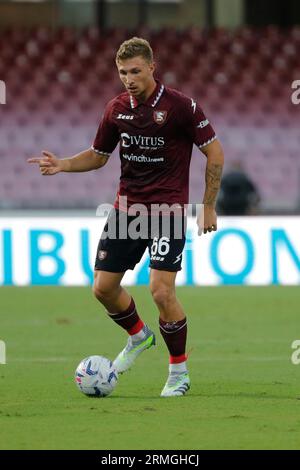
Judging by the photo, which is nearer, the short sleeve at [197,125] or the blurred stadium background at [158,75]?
the short sleeve at [197,125]

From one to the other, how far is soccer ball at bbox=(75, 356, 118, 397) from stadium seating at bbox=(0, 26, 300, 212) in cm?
1287

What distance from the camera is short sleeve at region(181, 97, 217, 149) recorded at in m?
7.69

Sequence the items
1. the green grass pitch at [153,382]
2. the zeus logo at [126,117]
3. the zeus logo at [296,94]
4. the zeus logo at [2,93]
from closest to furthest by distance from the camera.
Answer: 1. the green grass pitch at [153,382]
2. the zeus logo at [126,117]
3. the zeus logo at [2,93]
4. the zeus logo at [296,94]

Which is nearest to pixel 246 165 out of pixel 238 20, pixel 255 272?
pixel 238 20

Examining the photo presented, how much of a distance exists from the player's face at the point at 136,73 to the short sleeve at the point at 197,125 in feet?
1.07

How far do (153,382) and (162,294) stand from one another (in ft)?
3.38

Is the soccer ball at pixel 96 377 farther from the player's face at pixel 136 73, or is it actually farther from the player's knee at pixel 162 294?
the player's face at pixel 136 73

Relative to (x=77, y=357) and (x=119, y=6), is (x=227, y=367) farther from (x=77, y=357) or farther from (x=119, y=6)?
(x=119, y=6)

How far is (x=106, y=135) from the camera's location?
8.02 m

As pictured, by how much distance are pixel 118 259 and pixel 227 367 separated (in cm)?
181

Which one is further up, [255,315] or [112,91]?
[112,91]

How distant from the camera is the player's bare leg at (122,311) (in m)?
7.89

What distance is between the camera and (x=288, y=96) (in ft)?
72.5

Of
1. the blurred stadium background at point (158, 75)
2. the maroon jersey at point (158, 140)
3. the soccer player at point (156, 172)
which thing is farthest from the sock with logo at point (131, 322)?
the blurred stadium background at point (158, 75)
